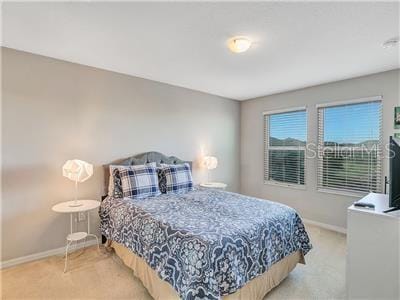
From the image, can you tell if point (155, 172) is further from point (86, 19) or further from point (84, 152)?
point (86, 19)

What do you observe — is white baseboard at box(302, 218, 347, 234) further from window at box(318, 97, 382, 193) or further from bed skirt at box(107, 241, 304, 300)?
bed skirt at box(107, 241, 304, 300)

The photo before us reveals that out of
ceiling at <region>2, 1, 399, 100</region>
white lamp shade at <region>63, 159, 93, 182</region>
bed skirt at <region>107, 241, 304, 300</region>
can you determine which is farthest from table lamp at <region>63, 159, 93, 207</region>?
ceiling at <region>2, 1, 399, 100</region>

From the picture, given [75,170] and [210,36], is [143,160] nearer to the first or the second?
[75,170]

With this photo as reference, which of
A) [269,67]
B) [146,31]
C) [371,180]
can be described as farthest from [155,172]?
[371,180]

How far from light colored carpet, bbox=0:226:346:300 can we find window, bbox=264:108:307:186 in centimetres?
173

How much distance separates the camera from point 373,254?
172 centimetres

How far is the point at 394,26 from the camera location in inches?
78.3

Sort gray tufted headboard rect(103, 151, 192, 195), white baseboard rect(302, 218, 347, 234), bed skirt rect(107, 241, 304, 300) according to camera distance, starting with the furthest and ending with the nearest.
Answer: white baseboard rect(302, 218, 347, 234) → gray tufted headboard rect(103, 151, 192, 195) → bed skirt rect(107, 241, 304, 300)

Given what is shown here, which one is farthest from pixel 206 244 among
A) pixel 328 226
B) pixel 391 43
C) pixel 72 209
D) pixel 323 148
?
pixel 323 148

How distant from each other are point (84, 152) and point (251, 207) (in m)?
2.20

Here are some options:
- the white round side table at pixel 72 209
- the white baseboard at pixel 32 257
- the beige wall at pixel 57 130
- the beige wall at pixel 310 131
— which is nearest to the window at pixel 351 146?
the beige wall at pixel 310 131

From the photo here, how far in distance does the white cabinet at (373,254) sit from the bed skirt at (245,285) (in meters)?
0.54

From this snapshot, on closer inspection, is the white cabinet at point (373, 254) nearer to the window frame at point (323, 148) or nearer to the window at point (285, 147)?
the window frame at point (323, 148)

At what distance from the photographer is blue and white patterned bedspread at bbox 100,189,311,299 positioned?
62.4 inches
